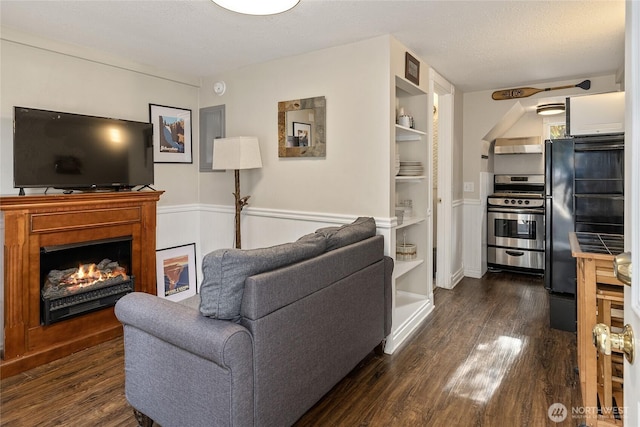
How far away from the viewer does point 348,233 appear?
2.37m

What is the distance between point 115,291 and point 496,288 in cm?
394

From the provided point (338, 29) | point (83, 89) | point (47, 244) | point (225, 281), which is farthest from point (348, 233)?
point (83, 89)

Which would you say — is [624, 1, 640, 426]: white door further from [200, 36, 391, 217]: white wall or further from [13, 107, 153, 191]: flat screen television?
[13, 107, 153, 191]: flat screen television

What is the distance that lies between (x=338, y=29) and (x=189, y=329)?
2.24m

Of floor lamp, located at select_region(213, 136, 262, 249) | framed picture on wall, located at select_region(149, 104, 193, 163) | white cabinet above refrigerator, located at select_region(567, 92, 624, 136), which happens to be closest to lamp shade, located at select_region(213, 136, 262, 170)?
floor lamp, located at select_region(213, 136, 262, 249)

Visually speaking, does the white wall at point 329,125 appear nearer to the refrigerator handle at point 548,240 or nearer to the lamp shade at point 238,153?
the lamp shade at point 238,153

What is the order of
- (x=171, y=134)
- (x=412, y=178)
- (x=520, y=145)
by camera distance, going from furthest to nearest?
(x=520, y=145), (x=171, y=134), (x=412, y=178)

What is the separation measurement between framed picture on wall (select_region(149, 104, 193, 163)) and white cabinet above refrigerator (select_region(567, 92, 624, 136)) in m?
3.67

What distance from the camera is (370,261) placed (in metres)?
2.50

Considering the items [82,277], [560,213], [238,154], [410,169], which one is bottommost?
[82,277]

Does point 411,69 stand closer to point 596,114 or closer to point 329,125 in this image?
point 329,125

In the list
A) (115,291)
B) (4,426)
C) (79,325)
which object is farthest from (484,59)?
(4,426)

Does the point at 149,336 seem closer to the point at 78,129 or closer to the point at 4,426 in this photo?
the point at 4,426

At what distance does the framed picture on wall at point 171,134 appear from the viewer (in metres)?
3.77
